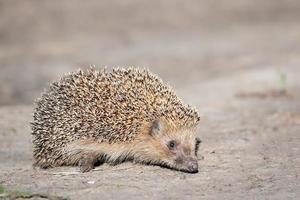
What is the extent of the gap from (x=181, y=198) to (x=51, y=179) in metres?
1.55

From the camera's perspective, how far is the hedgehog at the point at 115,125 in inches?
295

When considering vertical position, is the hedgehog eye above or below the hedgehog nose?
above

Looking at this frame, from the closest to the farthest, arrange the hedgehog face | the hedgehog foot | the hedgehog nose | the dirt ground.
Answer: the dirt ground → the hedgehog nose → the hedgehog face → the hedgehog foot

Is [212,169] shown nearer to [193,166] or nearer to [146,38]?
[193,166]

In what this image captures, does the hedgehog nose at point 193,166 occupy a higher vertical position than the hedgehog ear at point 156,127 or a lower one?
lower

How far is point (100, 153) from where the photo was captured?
25.0 feet

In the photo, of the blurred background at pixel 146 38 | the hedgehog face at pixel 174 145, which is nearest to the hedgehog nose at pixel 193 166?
the hedgehog face at pixel 174 145

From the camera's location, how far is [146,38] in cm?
2250

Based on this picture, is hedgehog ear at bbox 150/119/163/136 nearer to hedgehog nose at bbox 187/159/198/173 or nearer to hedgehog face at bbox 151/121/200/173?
hedgehog face at bbox 151/121/200/173

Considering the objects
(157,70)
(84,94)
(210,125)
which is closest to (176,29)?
(157,70)

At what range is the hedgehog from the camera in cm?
750

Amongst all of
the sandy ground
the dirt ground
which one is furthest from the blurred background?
the sandy ground

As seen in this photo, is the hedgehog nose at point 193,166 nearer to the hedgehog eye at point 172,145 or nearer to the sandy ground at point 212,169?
the sandy ground at point 212,169

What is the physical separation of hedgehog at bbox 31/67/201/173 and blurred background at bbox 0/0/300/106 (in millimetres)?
6887
